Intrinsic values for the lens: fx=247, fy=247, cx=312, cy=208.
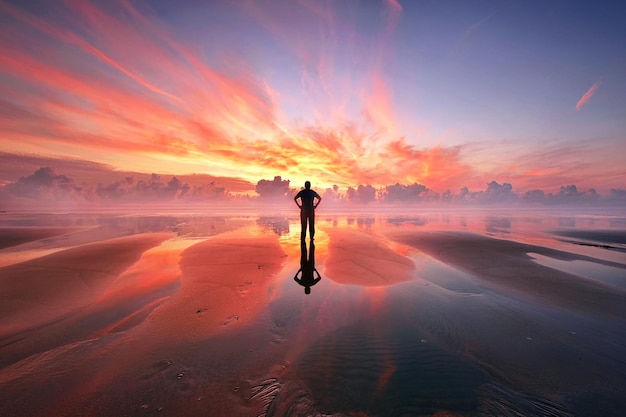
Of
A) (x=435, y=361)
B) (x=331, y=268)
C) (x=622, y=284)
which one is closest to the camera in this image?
(x=435, y=361)

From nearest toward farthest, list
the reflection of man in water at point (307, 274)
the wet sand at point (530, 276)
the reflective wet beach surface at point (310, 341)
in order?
the reflective wet beach surface at point (310, 341) < the wet sand at point (530, 276) < the reflection of man in water at point (307, 274)

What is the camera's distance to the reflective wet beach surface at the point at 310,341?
10.5 feet

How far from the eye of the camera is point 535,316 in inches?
229

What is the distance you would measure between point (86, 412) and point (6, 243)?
21088 mm

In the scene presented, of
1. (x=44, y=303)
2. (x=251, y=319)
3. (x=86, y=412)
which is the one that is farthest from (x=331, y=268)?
(x=44, y=303)

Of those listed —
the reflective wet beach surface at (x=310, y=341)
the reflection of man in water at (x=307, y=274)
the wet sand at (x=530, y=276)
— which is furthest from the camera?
the reflection of man in water at (x=307, y=274)

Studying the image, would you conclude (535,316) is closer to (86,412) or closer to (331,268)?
(331,268)

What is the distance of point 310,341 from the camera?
15.1 ft

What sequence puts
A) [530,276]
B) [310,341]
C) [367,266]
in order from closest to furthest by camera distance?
[310,341]
[530,276]
[367,266]

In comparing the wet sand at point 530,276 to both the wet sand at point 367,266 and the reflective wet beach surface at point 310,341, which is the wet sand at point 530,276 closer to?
the reflective wet beach surface at point 310,341

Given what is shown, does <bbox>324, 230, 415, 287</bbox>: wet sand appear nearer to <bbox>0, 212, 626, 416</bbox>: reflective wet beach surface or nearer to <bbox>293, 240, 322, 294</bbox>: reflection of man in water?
<bbox>0, 212, 626, 416</bbox>: reflective wet beach surface

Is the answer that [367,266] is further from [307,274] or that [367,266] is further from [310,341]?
[310,341]

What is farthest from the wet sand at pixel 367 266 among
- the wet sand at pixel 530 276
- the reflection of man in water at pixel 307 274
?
the wet sand at pixel 530 276

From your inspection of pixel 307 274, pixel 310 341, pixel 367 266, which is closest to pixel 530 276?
pixel 367 266
